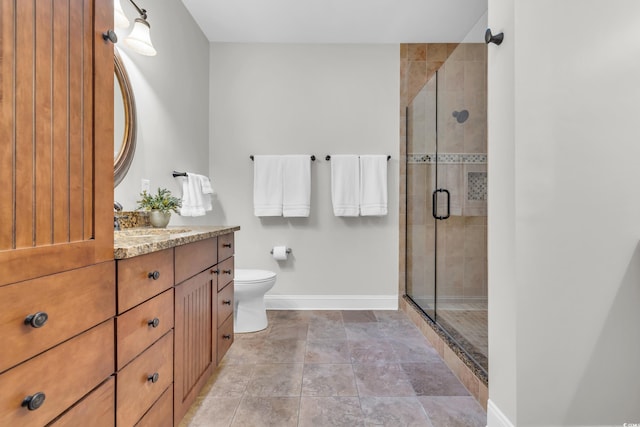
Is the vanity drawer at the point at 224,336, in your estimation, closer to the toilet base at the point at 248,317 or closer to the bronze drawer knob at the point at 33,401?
the toilet base at the point at 248,317

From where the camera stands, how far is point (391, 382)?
178cm

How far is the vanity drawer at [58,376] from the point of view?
0.62m

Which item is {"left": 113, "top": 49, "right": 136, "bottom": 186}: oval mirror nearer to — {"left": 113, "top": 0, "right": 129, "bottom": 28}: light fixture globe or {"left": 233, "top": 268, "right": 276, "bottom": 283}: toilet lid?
{"left": 113, "top": 0, "right": 129, "bottom": 28}: light fixture globe

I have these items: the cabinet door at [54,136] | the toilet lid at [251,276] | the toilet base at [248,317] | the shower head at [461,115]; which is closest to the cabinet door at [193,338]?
the cabinet door at [54,136]

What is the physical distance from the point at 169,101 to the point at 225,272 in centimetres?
128

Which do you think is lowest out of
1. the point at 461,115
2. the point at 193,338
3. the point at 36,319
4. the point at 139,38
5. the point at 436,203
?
the point at 193,338

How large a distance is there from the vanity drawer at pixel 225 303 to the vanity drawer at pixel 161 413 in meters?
0.55

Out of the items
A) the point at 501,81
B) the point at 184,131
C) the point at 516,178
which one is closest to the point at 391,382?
the point at 516,178

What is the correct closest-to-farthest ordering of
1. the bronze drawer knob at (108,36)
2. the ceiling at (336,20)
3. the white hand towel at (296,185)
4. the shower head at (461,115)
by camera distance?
the bronze drawer knob at (108,36)
the shower head at (461,115)
the ceiling at (336,20)
the white hand towel at (296,185)

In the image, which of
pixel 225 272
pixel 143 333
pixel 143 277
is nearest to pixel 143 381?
pixel 143 333

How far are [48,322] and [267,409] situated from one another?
1137mm

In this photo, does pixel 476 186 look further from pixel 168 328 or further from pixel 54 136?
pixel 54 136

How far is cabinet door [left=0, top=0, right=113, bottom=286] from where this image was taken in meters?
0.63

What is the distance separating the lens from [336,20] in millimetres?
2695
